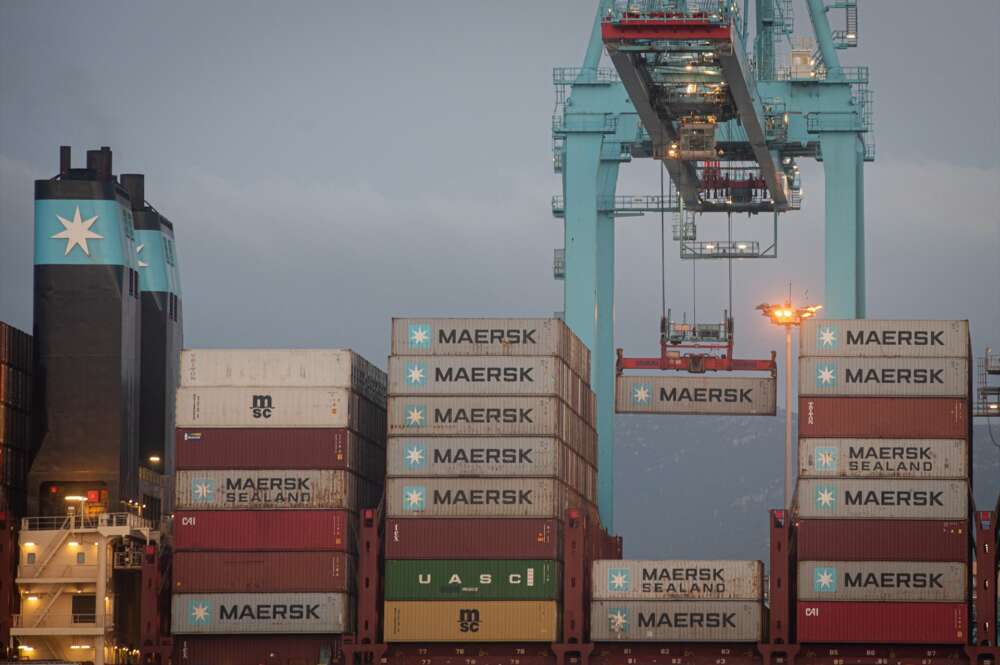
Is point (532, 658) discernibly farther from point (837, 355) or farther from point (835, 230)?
point (835, 230)

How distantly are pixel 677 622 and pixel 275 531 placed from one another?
1116cm

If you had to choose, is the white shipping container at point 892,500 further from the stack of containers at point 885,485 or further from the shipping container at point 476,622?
the shipping container at point 476,622

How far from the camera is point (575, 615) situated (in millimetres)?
54531

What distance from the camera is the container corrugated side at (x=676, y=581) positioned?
54.9 metres

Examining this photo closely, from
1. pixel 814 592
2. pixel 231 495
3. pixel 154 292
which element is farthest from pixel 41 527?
pixel 814 592

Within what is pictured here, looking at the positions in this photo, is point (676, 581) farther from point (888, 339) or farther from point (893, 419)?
point (888, 339)

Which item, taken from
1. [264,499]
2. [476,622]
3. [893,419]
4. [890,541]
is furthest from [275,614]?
[893,419]

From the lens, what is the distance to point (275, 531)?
54.8 metres

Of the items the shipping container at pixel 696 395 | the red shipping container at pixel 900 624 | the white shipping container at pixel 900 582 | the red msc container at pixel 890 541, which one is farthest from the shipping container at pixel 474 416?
the shipping container at pixel 696 395

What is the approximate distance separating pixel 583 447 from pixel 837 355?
951 centimetres

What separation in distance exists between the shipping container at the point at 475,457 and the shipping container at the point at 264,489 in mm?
1672

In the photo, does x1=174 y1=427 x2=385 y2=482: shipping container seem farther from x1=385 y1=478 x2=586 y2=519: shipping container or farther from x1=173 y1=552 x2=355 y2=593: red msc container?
x1=173 y1=552 x2=355 y2=593: red msc container

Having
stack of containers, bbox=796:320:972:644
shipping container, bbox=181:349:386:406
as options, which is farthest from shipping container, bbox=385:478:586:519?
stack of containers, bbox=796:320:972:644

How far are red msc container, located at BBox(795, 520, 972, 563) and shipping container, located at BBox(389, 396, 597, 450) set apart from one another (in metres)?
7.80
